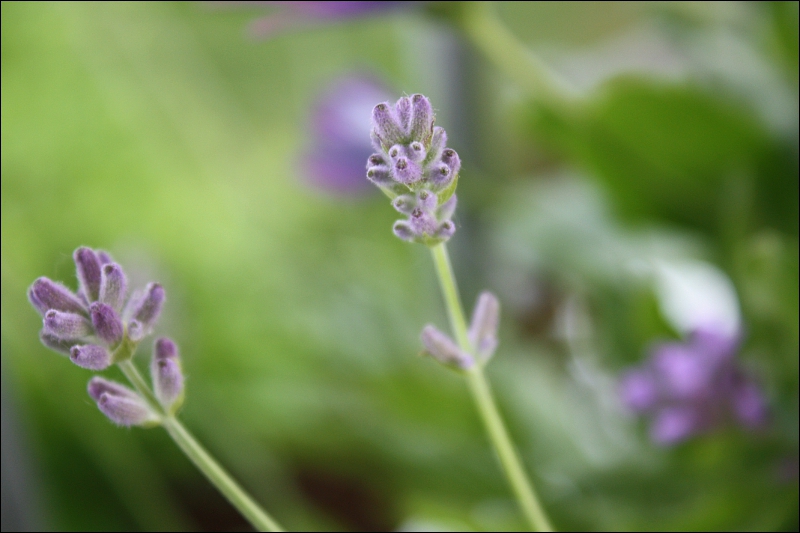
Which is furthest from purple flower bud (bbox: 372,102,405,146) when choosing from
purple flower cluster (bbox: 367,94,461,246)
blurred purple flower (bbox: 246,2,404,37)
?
blurred purple flower (bbox: 246,2,404,37)

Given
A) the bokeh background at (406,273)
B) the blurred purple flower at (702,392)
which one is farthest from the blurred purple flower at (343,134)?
the blurred purple flower at (702,392)

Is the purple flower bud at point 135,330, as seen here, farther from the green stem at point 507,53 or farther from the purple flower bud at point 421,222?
the green stem at point 507,53

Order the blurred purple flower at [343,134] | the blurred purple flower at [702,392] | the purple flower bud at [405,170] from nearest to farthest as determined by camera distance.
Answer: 1. the purple flower bud at [405,170]
2. the blurred purple flower at [702,392]
3. the blurred purple flower at [343,134]

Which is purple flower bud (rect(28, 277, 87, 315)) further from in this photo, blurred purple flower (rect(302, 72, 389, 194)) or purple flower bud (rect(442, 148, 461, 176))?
blurred purple flower (rect(302, 72, 389, 194))

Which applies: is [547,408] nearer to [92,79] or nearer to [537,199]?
[537,199]

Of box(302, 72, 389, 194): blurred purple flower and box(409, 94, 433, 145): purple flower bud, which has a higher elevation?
box(302, 72, 389, 194): blurred purple flower

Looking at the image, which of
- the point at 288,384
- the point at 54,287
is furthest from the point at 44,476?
the point at 54,287

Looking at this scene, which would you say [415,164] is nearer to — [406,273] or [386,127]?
[386,127]
